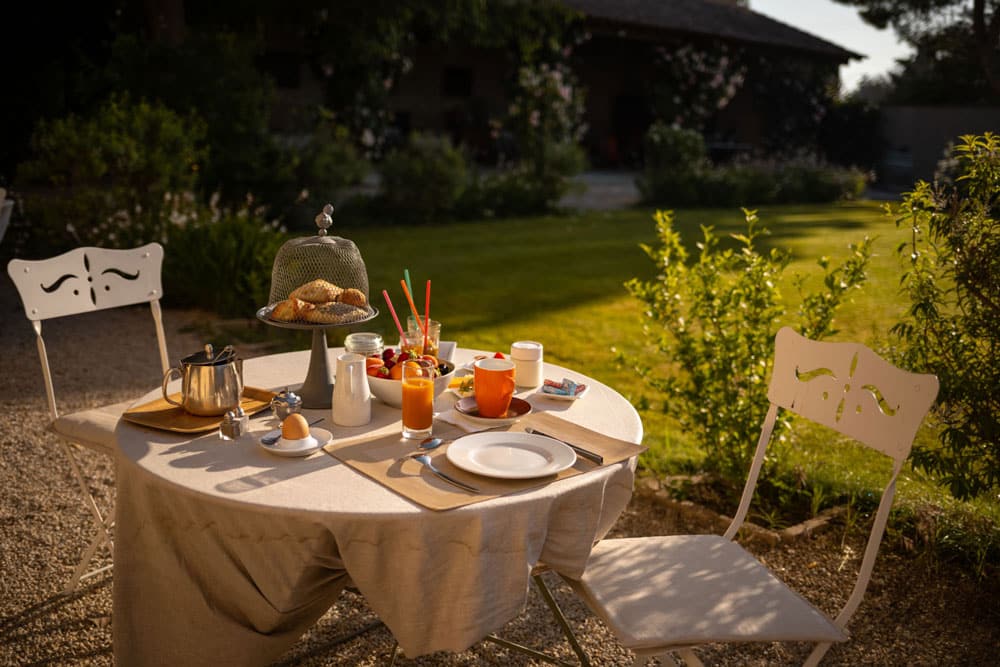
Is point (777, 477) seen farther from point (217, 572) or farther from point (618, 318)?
point (618, 318)

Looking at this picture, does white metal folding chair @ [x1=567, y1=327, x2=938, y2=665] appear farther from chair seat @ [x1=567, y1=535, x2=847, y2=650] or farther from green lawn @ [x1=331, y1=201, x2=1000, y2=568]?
green lawn @ [x1=331, y1=201, x2=1000, y2=568]

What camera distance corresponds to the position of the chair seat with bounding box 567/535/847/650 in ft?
5.95

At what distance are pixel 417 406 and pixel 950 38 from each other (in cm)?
1632

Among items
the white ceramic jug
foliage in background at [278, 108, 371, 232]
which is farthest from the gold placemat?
foliage in background at [278, 108, 371, 232]

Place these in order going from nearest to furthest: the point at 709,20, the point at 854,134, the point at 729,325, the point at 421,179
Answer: the point at 729,325 → the point at 421,179 → the point at 854,134 → the point at 709,20

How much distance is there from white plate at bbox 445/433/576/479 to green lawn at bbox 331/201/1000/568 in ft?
4.90

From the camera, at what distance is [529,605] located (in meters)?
2.81

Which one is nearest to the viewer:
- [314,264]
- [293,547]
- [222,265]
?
[293,547]

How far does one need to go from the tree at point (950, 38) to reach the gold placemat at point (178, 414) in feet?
48.8

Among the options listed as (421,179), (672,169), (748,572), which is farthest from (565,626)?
(672,169)

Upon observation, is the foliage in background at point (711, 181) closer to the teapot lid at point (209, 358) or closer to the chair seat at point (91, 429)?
the chair seat at point (91, 429)

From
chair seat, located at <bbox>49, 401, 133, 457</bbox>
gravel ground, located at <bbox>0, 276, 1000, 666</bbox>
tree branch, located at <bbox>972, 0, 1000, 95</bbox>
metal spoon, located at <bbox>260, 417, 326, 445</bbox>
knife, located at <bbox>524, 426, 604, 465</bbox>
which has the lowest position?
gravel ground, located at <bbox>0, 276, 1000, 666</bbox>

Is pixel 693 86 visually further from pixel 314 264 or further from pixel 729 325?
pixel 314 264

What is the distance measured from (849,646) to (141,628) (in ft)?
6.63
